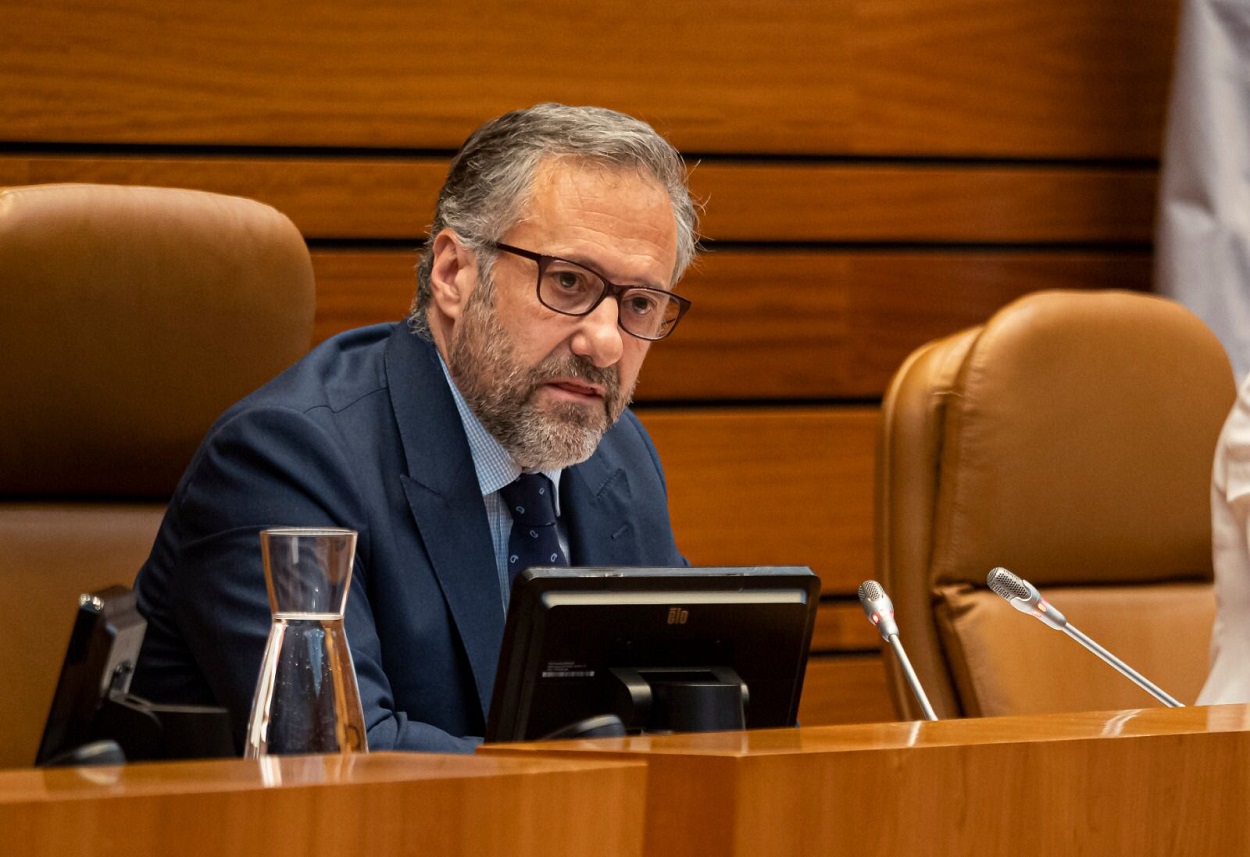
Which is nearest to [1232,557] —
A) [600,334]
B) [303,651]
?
[600,334]

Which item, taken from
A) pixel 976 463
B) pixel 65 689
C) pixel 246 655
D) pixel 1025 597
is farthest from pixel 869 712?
pixel 65 689

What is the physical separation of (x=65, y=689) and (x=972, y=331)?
1.63 m

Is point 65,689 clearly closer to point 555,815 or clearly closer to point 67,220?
point 555,815

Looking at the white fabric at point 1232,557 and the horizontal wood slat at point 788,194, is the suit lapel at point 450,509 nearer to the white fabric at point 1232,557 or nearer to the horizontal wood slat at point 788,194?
the white fabric at point 1232,557

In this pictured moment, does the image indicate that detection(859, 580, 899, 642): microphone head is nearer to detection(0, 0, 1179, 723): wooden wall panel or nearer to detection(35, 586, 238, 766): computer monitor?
detection(35, 586, 238, 766): computer monitor

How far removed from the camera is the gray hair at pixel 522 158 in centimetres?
185

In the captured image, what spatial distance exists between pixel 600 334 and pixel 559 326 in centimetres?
5

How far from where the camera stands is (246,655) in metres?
1.54

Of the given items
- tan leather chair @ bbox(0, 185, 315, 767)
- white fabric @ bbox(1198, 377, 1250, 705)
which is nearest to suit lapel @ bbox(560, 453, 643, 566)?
tan leather chair @ bbox(0, 185, 315, 767)

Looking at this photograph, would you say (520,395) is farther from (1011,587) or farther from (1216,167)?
(1216,167)

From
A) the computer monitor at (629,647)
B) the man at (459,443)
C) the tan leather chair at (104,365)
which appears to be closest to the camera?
the computer monitor at (629,647)

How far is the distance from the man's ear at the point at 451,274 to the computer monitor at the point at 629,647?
0.77 metres

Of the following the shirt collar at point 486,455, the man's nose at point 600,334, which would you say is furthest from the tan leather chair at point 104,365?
the man's nose at point 600,334

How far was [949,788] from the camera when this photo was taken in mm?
854
